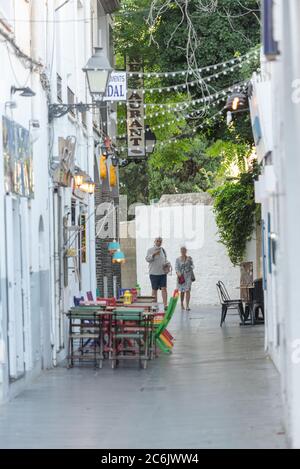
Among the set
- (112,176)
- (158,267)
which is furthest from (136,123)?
(158,267)

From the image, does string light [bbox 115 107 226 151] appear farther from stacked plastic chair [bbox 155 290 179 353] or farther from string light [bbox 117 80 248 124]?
stacked plastic chair [bbox 155 290 179 353]

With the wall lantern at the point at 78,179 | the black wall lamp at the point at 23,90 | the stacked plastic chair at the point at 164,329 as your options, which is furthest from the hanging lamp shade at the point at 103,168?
the black wall lamp at the point at 23,90

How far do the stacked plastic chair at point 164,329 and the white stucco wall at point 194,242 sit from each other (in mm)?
12575

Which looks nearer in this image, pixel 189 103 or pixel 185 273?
pixel 189 103

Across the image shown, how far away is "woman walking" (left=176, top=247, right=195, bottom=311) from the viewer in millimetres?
30844

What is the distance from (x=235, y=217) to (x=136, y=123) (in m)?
3.72

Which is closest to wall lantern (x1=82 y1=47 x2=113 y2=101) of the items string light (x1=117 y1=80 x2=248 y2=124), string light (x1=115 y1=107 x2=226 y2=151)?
string light (x1=117 y1=80 x2=248 y2=124)

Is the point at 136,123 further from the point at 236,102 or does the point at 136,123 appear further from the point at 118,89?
the point at 236,102

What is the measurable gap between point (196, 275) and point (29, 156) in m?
17.8

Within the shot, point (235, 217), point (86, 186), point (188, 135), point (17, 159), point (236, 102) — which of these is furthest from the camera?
point (188, 135)

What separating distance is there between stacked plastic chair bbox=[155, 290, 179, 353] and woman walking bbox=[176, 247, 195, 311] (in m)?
10.2

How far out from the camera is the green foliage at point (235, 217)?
30.0m

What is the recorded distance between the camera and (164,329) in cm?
1983
